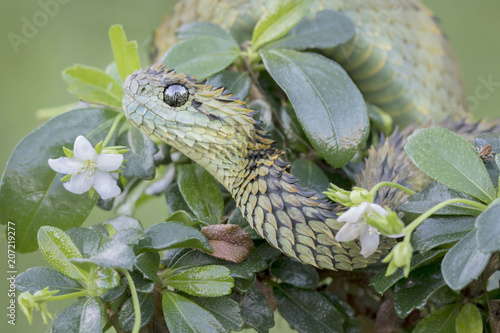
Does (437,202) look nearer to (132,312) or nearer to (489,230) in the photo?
(489,230)

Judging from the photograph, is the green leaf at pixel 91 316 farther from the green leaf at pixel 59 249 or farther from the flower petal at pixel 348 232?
the flower petal at pixel 348 232

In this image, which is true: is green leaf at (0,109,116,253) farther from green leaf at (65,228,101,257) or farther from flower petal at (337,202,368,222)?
flower petal at (337,202,368,222)

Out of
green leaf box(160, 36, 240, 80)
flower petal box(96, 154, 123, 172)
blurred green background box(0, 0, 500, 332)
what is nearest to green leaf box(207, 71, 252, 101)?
Answer: green leaf box(160, 36, 240, 80)

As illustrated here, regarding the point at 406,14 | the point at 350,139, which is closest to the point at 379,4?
the point at 406,14

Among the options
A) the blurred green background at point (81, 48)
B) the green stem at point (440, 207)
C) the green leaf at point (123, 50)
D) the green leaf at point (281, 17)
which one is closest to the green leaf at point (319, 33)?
the green leaf at point (281, 17)

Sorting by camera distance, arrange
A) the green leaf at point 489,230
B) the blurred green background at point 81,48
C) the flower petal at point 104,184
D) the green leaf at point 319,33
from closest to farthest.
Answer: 1. the green leaf at point 489,230
2. the flower petal at point 104,184
3. the green leaf at point 319,33
4. the blurred green background at point 81,48

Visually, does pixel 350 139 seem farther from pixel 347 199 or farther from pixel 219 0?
pixel 219 0

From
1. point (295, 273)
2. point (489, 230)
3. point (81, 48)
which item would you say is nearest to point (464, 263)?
point (489, 230)
